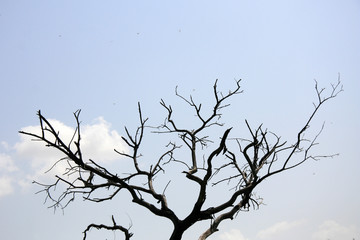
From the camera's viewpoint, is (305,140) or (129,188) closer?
(129,188)

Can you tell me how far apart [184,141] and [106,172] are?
1.74m

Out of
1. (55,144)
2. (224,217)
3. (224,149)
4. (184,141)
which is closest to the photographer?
(55,144)

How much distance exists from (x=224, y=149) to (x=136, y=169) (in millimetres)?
1546

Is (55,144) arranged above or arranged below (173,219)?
above

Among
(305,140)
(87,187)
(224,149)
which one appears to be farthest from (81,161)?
(305,140)

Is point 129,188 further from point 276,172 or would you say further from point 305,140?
point 305,140

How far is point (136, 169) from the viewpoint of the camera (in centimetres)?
568

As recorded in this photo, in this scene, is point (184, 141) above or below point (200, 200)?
above

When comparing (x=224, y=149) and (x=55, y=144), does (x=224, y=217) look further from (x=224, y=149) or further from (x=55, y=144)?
(x=55, y=144)

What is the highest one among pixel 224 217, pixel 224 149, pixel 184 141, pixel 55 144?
pixel 184 141

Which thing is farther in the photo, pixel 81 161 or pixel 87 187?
pixel 87 187

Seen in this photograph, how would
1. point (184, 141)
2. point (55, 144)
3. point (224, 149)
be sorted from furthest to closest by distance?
point (184, 141) < point (224, 149) < point (55, 144)

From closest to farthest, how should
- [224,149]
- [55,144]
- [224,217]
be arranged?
[55,144] < [224,149] < [224,217]

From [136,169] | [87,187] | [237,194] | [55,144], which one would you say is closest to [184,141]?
[136,169]
